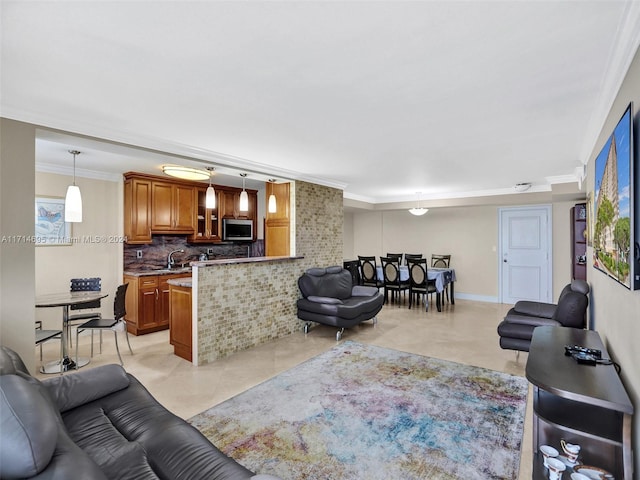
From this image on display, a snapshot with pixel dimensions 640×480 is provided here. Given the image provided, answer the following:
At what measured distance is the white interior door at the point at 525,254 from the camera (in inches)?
264

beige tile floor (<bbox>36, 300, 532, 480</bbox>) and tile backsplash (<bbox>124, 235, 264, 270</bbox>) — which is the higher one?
→ tile backsplash (<bbox>124, 235, 264, 270</bbox>)

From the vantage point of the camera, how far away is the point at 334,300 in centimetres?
455

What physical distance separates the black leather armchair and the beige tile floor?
11.7 inches

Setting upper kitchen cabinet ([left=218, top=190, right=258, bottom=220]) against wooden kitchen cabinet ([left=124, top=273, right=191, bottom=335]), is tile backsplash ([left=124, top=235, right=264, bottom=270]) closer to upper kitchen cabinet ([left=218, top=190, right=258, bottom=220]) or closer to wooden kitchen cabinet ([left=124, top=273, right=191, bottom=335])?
wooden kitchen cabinet ([left=124, top=273, right=191, bottom=335])

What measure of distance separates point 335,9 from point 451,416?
9.18 feet

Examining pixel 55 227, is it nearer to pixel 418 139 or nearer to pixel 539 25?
pixel 418 139

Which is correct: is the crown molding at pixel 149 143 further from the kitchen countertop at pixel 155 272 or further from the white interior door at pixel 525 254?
the white interior door at pixel 525 254

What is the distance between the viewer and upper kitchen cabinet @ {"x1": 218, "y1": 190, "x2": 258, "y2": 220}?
19.6ft

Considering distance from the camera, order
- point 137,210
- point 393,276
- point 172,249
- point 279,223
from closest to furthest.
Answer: point 137,210 → point 279,223 → point 172,249 → point 393,276

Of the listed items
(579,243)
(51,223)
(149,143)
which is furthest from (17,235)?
(579,243)

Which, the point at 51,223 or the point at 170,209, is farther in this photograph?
the point at 170,209

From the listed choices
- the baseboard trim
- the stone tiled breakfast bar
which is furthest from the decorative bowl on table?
the baseboard trim

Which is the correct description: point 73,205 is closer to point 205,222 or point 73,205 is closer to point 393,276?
point 205,222

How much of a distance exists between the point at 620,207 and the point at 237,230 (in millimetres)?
5455
